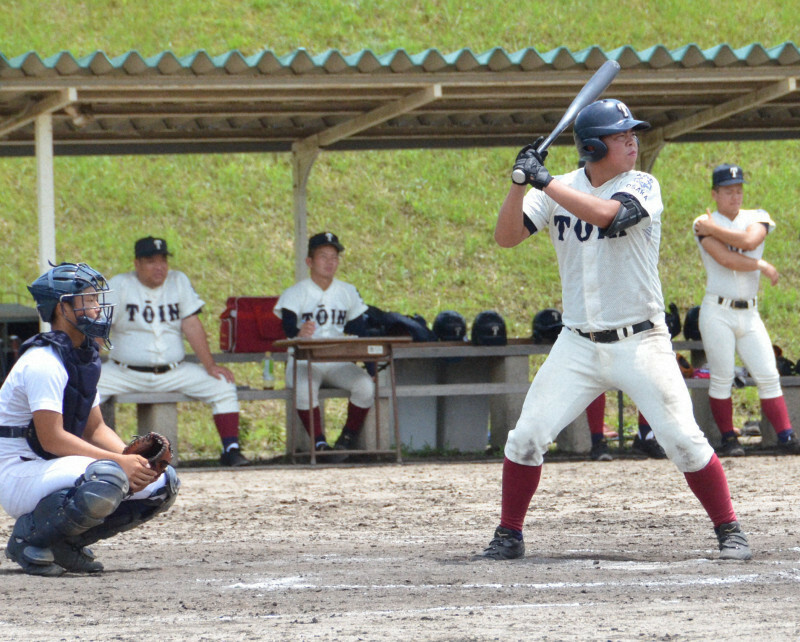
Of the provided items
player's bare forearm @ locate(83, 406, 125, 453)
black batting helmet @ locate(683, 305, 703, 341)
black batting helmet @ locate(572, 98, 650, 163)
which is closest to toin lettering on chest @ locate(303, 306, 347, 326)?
black batting helmet @ locate(683, 305, 703, 341)

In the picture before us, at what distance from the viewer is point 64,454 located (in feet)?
17.6

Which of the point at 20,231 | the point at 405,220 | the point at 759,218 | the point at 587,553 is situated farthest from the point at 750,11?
the point at 587,553

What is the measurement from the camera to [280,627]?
13.5ft

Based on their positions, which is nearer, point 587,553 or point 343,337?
point 587,553

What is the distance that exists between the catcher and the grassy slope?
39.2ft

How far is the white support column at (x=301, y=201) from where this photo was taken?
39.4 feet

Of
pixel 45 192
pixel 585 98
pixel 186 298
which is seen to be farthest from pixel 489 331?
pixel 585 98

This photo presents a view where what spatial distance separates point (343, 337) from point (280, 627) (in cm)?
615

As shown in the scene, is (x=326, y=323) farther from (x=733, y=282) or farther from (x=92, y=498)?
(x=92, y=498)

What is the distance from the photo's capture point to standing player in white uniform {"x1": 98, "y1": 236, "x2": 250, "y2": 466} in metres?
10.4

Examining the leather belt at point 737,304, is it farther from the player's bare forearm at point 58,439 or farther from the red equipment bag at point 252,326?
the player's bare forearm at point 58,439

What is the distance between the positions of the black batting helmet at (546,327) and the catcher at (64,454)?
592 cm

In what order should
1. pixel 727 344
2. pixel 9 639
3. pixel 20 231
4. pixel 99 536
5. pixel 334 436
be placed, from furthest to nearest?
pixel 20 231 → pixel 334 436 → pixel 727 344 → pixel 99 536 → pixel 9 639

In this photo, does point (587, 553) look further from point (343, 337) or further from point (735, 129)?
point (735, 129)
